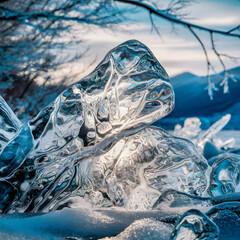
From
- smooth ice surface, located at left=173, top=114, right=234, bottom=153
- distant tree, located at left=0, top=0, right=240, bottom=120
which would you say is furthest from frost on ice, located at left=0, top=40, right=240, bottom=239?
distant tree, located at left=0, top=0, right=240, bottom=120

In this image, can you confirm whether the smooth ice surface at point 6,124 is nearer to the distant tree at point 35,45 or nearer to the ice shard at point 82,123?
the ice shard at point 82,123

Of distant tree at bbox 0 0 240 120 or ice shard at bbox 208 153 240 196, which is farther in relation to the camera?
distant tree at bbox 0 0 240 120

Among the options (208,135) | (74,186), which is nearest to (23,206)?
(74,186)

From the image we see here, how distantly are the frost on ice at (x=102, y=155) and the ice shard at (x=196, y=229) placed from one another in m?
0.04

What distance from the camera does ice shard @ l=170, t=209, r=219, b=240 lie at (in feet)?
0.40

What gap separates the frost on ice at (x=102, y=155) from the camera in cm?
20

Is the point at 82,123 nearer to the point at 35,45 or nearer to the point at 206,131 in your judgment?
the point at 206,131

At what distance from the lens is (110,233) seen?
0.15m

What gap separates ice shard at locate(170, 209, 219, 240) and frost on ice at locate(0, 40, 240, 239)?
0.04m

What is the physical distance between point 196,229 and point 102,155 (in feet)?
0.45

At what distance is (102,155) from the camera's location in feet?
0.83

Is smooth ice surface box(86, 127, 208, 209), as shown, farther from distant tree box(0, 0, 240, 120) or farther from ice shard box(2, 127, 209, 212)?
distant tree box(0, 0, 240, 120)

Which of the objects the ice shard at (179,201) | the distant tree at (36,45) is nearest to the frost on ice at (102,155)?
the ice shard at (179,201)

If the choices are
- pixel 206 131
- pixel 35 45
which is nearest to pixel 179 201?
pixel 206 131
